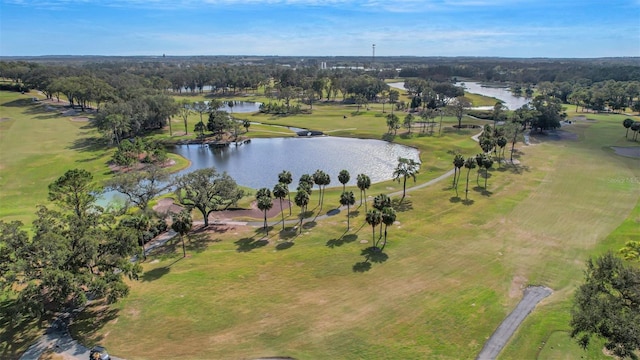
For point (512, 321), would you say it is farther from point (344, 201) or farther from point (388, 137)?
point (388, 137)

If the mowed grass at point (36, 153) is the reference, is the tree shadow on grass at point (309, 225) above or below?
below

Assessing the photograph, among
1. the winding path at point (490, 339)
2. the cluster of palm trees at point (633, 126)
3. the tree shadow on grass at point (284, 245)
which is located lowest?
the winding path at point (490, 339)

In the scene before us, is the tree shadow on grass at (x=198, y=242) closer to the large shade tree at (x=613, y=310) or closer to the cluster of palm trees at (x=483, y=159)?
the large shade tree at (x=613, y=310)

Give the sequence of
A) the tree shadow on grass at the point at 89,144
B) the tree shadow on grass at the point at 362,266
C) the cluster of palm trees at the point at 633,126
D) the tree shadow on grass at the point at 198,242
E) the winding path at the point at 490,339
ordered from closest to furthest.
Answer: the winding path at the point at 490,339 < the tree shadow on grass at the point at 362,266 < the tree shadow on grass at the point at 198,242 < the tree shadow on grass at the point at 89,144 < the cluster of palm trees at the point at 633,126

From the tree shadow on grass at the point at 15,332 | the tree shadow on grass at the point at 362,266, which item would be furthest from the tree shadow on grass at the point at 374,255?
the tree shadow on grass at the point at 15,332

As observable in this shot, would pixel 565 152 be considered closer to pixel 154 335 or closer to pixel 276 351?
pixel 276 351

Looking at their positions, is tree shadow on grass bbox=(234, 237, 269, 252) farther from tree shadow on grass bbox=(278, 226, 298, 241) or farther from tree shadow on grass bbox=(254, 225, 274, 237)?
tree shadow on grass bbox=(278, 226, 298, 241)
